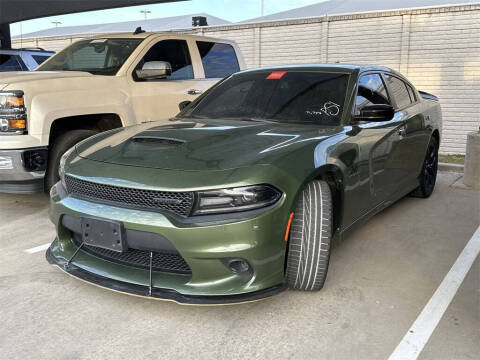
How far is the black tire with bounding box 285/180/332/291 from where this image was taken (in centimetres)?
276

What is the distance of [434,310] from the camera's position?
111 inches

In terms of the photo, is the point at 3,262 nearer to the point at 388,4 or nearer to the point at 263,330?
the point at 263,330

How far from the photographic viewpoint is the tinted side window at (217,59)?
20.6 ft

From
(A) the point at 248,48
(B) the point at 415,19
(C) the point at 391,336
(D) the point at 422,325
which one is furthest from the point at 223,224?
(A) the point at 248,48

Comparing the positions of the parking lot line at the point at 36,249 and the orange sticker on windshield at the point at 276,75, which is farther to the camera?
the orange sticker on windshield at the point at 276,75

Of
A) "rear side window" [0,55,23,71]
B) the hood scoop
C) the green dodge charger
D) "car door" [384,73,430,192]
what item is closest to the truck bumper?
the green dodge charger

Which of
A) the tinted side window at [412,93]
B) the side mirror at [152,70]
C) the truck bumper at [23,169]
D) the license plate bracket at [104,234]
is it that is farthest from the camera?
the side mirror at [152,70]

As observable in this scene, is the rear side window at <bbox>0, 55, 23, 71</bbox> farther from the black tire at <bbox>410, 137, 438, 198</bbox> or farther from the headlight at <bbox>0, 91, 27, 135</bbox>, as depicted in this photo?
the black tire at <bbox>410, 137, 438, 198</bbox>

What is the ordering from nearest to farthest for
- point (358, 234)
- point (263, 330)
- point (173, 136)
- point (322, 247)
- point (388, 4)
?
point (263, 330) < point (322, 247) < point (173, 136) < point (358, 234) < point (388, 4)

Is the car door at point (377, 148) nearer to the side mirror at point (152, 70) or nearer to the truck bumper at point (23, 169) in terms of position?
the side mirror at point (152, 70)

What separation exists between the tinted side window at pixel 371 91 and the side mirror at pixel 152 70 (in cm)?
233

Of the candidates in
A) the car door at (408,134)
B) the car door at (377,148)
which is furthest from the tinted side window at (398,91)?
the car door at (377,148)

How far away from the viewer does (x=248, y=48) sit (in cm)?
1381

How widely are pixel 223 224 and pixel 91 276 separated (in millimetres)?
889
